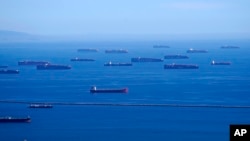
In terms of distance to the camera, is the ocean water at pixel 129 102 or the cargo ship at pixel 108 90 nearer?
the ocean water at pixel 129 102

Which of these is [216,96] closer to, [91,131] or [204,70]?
[91,131]

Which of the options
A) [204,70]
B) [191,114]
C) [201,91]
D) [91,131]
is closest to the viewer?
[91,131]

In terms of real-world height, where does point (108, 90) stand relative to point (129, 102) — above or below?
above

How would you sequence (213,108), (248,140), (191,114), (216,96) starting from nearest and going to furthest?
(248,140) → (191,114) → (213,108) → (216,96)

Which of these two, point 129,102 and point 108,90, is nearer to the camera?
point 129,102

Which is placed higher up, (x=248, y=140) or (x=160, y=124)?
(x=248, y=140)

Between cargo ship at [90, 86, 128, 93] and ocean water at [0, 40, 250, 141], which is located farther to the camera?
cargo ship at [90, 86, 128, 93]

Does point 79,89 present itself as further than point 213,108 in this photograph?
Yes

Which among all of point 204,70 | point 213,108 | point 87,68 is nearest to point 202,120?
point 213,108
